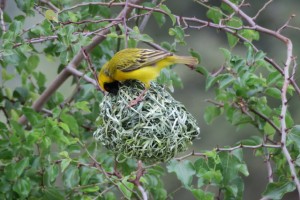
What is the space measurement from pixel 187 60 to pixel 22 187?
1116 millimetres

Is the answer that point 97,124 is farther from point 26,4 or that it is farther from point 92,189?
point 26,4

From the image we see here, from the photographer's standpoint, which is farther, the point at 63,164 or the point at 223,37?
the point at 223,37

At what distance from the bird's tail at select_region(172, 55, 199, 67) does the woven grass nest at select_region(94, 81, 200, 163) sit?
0.34 m

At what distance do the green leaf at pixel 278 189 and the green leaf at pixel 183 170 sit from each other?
384 mm

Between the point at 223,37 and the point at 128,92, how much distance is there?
8.74 m

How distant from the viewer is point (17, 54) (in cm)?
379

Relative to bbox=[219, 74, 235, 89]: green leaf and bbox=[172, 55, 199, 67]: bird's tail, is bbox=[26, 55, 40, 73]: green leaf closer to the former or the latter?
bbox=[172, 55, 199, 67]: bird's tail

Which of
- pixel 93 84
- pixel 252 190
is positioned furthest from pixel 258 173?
pixel 93 84

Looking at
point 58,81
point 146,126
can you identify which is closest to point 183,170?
point 146,126

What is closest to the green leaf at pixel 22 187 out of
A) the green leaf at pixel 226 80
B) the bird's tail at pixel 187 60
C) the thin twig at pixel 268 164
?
the bird's tail at pixel 187 60

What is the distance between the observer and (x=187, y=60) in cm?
405

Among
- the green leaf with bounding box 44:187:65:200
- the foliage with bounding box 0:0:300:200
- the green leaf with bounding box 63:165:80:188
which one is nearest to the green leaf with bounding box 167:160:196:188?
the foliage with bounding box 0:0:300:200

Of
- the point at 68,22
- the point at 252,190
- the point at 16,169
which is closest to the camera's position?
the point at 68,22

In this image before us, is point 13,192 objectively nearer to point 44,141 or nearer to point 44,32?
point 44,141
